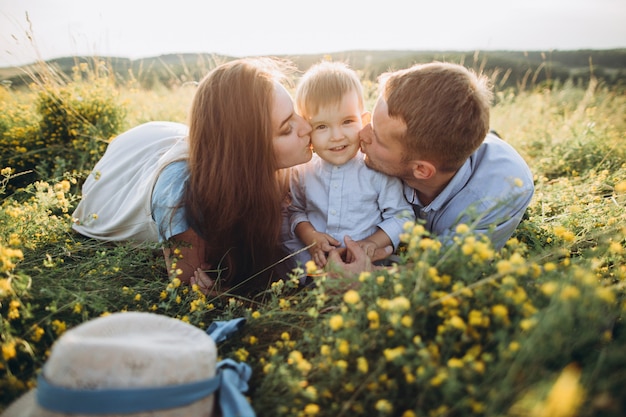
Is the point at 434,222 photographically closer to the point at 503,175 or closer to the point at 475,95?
the point at 503,175

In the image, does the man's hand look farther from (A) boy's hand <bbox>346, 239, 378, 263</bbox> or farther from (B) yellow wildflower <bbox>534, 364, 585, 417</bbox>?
(B) yellow wildflower <bbox>534, 364, 585, 417</bbox>

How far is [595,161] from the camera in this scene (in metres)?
4.39

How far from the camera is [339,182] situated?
2.67 meters

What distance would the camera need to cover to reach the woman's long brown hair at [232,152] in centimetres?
246

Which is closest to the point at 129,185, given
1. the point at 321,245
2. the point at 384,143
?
the point at 321,245

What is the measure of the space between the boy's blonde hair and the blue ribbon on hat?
160cm

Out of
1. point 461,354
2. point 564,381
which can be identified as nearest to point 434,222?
point 461,354

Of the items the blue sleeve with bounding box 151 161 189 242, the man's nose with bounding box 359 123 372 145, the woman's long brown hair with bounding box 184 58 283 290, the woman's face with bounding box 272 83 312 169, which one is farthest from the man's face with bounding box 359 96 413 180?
the blue sleeve with bounding box 151 161 189 242

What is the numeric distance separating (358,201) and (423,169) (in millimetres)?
448

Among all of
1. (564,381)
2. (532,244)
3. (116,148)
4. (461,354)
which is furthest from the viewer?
(116,148)

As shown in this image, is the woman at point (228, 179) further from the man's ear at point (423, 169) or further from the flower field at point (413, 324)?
the man's ear at point (423, 169)

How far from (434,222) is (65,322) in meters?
2.22

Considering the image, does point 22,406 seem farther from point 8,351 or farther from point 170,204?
point 170,204

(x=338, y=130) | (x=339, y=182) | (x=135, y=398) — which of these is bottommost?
(x=135, y=398)
